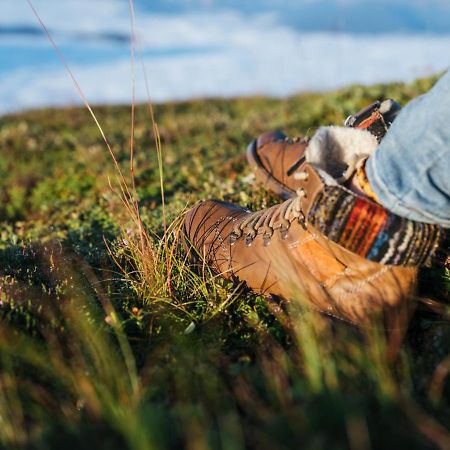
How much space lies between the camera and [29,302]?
A: 241cm

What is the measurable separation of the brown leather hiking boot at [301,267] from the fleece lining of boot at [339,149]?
273mm

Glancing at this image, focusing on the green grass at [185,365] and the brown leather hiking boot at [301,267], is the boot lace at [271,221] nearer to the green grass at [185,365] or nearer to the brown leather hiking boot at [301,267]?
the brown leather hiking boot at [301,267]

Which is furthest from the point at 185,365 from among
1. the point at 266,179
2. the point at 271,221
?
the point at 266,179

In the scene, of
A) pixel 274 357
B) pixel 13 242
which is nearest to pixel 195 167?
pixel 13 242

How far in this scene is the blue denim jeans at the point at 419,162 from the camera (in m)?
2.04

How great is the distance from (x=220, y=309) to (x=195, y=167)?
370cm

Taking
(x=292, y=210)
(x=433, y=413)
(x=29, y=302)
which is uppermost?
(x=292, y=210)

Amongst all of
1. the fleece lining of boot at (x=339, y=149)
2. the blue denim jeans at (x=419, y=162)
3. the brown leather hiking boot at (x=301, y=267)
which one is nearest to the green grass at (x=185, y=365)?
the brown leather hiking boot at (x=301, y=267)

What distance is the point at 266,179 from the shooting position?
420 cm

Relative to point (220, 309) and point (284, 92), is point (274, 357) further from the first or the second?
point (284, 92)

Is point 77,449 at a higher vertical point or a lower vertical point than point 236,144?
lower

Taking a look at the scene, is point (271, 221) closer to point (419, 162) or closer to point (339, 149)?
point (339, 149)

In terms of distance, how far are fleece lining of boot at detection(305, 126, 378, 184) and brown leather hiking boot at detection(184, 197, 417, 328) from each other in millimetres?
273

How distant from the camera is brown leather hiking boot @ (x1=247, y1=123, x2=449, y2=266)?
86.6 inches
